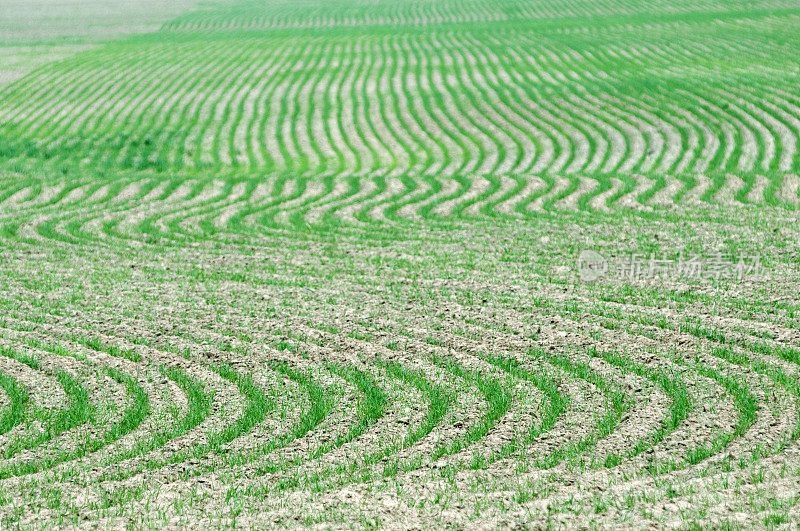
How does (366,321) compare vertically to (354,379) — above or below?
above

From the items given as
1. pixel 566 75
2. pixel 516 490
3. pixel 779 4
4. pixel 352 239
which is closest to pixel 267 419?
pixel 516 490

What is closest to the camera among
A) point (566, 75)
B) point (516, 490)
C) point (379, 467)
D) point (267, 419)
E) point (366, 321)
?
point (516, 490)

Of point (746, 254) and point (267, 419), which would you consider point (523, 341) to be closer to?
point (267, 419)

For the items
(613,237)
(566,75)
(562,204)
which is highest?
(566,75)

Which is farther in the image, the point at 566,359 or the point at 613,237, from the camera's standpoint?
the point at 613,237

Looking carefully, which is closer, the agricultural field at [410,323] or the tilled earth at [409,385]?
the tilled earth at [409,385]

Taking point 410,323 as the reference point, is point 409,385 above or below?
below
